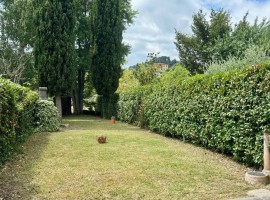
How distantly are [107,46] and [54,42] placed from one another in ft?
13.2

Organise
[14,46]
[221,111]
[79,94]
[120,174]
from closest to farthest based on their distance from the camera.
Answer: [120,174] < [221,111] < [79,94] < [14,46]

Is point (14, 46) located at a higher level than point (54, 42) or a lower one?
higher

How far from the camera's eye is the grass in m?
4.16

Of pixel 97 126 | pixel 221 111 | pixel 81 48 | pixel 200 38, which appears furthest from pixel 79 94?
pixel 221 111

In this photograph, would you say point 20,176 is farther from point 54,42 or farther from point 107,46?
point 107,46

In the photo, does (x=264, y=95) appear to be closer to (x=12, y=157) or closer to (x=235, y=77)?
(x=235, y=77)

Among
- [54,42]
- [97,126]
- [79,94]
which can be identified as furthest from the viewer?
[79,94]

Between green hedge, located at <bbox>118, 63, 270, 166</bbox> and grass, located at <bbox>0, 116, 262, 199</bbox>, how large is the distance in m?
0.46

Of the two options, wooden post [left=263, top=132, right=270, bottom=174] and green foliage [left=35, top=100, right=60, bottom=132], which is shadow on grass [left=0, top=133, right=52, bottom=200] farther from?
green foliage [left=35, top=100, right=60, bottom=132]

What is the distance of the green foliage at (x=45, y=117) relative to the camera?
37.8 feet

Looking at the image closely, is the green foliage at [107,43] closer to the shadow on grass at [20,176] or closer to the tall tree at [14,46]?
the tall tree at [14,46]

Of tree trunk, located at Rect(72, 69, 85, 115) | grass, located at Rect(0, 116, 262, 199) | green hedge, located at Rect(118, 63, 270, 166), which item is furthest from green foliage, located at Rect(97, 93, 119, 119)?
grass, located at Rect(0, 116, 262, 199)

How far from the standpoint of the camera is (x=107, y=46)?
19844 millimetres

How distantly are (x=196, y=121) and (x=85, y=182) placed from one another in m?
4.42
